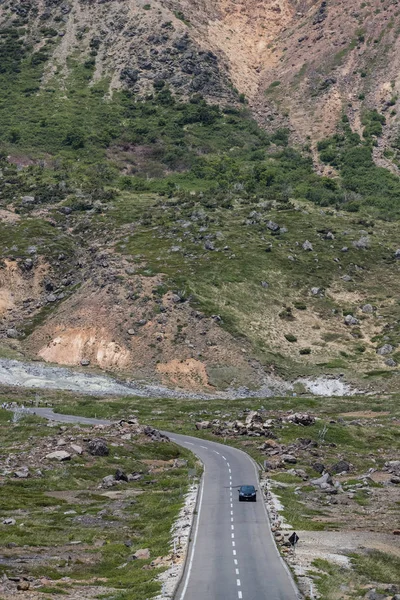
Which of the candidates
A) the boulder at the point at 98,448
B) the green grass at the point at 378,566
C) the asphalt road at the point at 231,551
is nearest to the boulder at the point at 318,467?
the asphalt road at the point at 231,551

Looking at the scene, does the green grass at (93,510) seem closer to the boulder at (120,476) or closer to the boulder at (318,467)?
the boulder at (120,476)

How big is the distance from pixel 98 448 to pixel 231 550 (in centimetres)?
3625

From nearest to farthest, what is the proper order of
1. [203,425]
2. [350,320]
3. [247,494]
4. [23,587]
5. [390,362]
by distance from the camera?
[23,587]
[247,494]
[203,425]
[390,362]
[350,320]

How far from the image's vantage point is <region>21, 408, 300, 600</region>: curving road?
37188mm

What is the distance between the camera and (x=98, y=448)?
3150 inches

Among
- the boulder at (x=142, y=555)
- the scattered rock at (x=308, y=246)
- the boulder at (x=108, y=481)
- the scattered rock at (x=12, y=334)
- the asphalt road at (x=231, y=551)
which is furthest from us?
the scattered rock at (x=308, y=246)

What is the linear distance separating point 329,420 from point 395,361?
A: 113 feet

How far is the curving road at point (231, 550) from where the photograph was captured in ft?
122

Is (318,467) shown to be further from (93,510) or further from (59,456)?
(93,510)

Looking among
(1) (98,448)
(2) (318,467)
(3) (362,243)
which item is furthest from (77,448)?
(3) (362,243)

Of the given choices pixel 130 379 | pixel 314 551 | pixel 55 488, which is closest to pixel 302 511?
pixel 314 551

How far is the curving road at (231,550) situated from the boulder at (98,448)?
11237mm

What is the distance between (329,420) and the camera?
105 metres

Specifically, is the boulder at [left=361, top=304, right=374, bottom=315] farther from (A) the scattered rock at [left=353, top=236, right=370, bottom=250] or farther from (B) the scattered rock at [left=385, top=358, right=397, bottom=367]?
(A) the scattered rock at [left=353, top=236, right=370, bottom=250]
